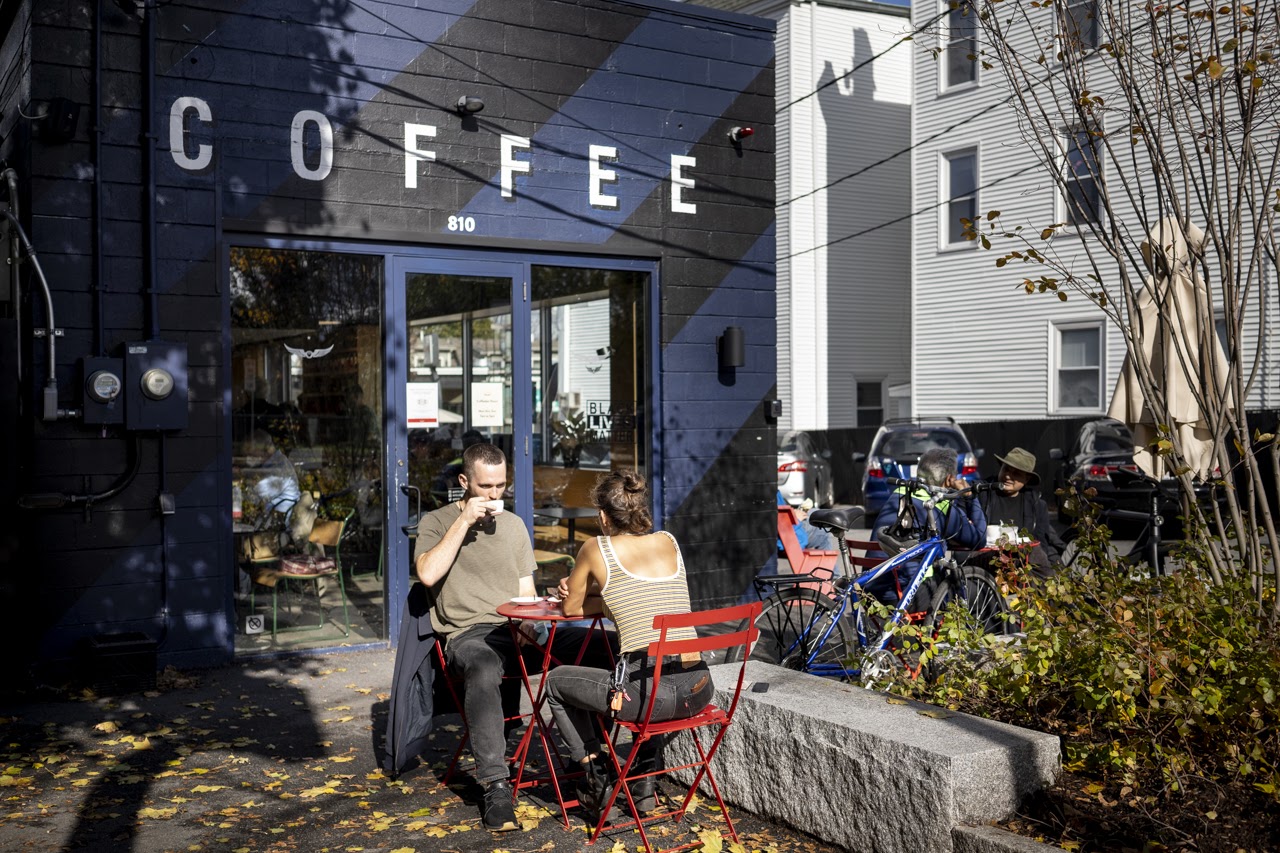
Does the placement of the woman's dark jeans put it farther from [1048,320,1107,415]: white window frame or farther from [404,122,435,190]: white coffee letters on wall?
[1048,320,1107,415]: white window frame

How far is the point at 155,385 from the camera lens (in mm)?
7609

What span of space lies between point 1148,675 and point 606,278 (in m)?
5.89

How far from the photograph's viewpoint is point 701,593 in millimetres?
9883

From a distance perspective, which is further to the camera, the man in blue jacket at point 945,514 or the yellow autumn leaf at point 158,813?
the man in blue jacket at point 945,514

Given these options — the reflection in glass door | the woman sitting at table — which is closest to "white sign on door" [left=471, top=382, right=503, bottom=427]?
the reflection in glass door

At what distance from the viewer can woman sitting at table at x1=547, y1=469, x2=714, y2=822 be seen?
16.0ft

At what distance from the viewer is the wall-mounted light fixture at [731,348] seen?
9.93m

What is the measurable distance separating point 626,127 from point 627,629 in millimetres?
5624

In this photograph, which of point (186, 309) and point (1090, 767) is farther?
point (186, 309)

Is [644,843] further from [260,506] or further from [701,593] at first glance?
[701,593]

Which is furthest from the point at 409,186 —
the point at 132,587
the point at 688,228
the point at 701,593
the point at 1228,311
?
the point at 1228,311

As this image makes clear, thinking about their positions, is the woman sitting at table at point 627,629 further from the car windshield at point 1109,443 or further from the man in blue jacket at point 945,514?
the car windshield at point 1109,443

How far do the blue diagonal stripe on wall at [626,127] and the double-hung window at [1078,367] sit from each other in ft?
42.3

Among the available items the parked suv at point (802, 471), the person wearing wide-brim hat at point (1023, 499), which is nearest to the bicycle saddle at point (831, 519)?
the person wearing wide-brim hat at point (1023, 499)
